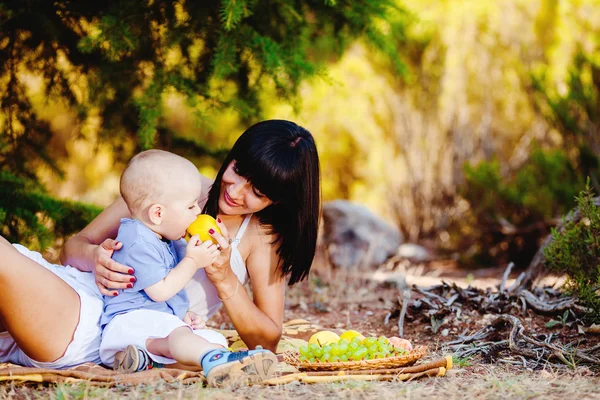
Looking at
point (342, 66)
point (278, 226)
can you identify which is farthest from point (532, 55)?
point (278, 226)

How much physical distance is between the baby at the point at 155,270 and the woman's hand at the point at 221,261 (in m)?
0.06

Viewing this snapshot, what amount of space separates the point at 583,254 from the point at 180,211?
2.08 m

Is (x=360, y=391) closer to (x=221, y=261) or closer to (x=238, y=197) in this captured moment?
(x=221, y=261)

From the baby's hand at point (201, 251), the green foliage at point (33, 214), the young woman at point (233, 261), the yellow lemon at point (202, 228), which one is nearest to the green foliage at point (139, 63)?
the green foliage at point (33, 214)

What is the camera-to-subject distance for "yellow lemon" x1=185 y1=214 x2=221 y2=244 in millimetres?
2840

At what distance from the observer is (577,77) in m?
6.80

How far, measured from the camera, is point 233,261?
333 centimetres

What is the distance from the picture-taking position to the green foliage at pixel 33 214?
12.7 feet

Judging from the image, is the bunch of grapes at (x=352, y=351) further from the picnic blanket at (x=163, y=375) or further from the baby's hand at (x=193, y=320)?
the baby's hand at (x=193, y=320)

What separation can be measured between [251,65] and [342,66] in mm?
4084

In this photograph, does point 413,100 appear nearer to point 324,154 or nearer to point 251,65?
point 324,154

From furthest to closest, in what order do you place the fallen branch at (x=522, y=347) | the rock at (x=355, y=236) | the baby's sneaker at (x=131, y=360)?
the rock at (x=355, y=236) → the fallen branch at (x=522, y=347) → the baby's sneaker at (x=131, y=360)

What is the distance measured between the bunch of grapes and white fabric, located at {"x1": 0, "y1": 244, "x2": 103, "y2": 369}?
85cm

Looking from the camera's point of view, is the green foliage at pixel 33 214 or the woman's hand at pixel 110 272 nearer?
the woman's hand at pixel 110 272
